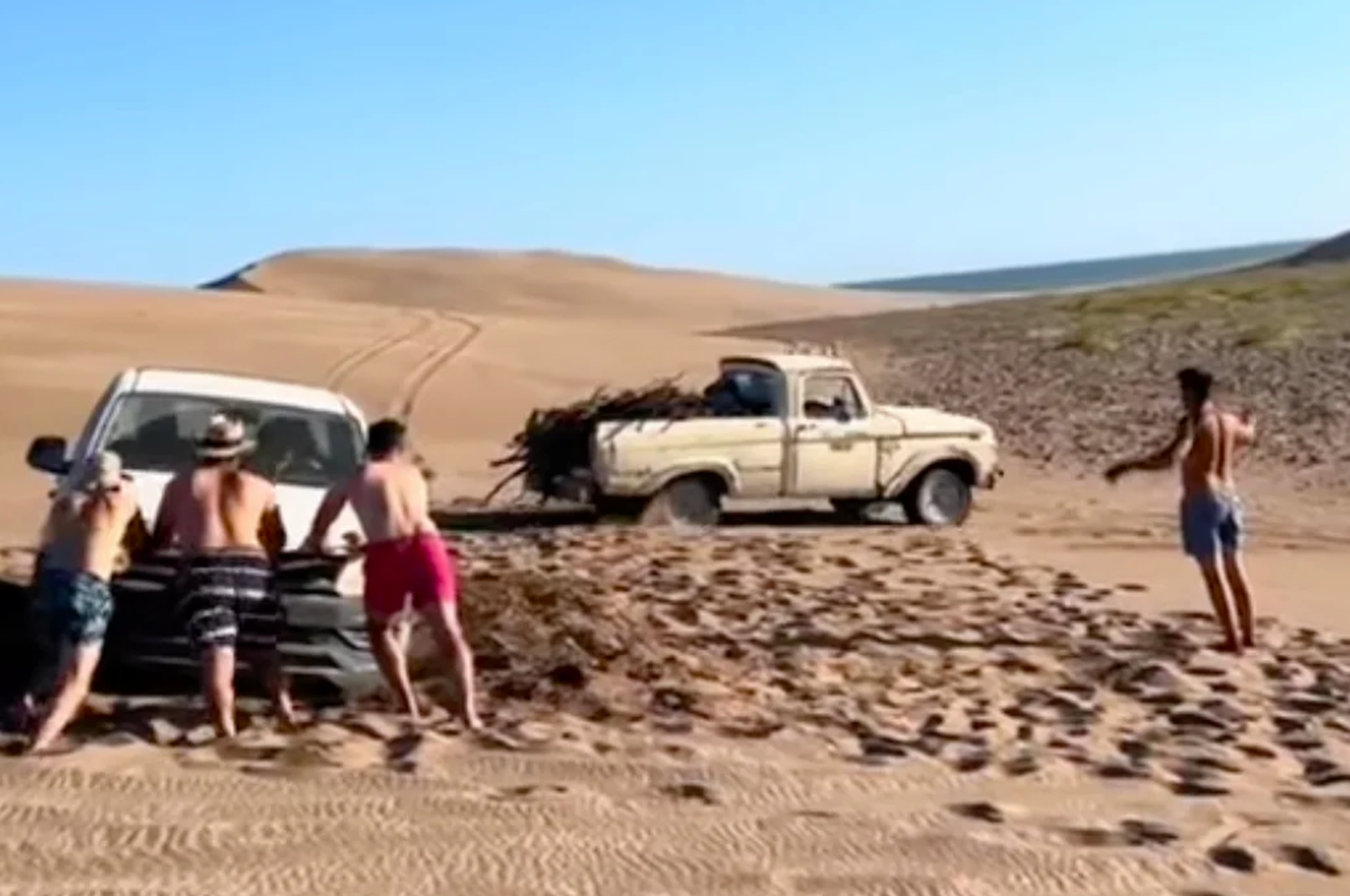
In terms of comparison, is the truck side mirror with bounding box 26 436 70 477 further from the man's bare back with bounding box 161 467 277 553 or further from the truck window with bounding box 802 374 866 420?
the truck window with bounding box 802 374 866 420

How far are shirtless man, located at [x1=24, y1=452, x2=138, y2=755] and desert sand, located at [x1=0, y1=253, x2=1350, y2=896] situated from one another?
0.75 ft

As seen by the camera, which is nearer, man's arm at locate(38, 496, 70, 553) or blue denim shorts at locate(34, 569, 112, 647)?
blue denim shorts at locate(34, 569, 112, 647)

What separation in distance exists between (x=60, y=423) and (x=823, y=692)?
2280 centimetres

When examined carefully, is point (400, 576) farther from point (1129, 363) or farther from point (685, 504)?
point (1129, 363)

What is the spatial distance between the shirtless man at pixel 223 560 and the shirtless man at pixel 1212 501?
536 cm

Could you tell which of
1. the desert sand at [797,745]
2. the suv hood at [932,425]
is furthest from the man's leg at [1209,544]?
the suv hood at [932,425]

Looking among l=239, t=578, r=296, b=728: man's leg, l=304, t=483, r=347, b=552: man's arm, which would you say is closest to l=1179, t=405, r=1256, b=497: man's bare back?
l=304, t=483, r=347, b=552: man's arm

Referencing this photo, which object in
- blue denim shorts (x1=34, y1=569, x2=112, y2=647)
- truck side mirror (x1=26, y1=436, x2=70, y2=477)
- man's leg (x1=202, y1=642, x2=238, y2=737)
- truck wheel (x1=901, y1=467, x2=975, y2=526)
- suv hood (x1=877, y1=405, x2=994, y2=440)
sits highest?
truck side mirror (x1=26, y1=436, x2=70, y2=477)

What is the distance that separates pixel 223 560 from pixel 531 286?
93884mm

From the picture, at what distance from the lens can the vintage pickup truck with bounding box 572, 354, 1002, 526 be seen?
60.5ft

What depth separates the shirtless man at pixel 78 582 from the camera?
8969mm

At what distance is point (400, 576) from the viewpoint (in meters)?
9.53

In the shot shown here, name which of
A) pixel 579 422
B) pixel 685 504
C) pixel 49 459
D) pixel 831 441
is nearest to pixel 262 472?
pixel 49 459

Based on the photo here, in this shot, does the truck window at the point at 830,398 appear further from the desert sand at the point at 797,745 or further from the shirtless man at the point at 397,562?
the shirtless man at the point at 397,562
